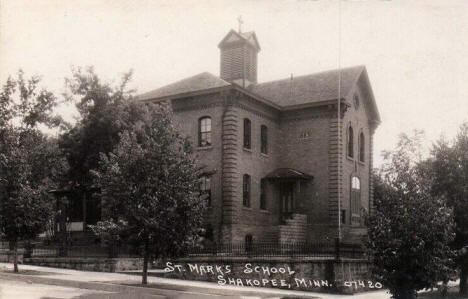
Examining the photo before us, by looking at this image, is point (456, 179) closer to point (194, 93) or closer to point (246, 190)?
point (246, 190)

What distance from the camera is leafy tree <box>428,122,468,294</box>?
20.7 meters

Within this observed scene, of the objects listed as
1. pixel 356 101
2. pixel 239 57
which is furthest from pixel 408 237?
pixel 239 57

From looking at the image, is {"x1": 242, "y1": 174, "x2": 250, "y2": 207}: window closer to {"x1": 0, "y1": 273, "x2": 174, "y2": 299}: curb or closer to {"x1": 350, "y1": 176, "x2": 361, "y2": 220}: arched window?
{"x1": 350, "y1": 176, "x2": 361, "y2": 220}: arched window

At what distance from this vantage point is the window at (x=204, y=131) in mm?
29562

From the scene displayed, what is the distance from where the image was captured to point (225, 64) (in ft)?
117

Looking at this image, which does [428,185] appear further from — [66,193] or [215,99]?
[66,193]

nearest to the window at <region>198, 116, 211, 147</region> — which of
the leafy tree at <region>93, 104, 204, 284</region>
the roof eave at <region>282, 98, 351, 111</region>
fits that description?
the roof eave at <region>282, 98, 351, 111</region>

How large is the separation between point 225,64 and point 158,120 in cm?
1771

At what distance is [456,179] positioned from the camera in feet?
69.3

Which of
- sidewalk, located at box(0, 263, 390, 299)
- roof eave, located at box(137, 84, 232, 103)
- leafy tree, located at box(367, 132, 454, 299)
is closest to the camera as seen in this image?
leafy tree, located at box(367, 132, 454, 299)

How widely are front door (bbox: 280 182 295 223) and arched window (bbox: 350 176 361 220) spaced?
367cm

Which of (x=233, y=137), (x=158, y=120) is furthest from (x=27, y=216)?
(x=233, y=137)

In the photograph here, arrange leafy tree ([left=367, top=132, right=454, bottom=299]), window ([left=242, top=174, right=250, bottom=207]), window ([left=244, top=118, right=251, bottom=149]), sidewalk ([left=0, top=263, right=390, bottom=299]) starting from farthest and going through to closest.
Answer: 1. window ([left=244, top=118, right=251, bottom=149])
2. window ([left=242, top=174, right=250, bottom=207])
3. sidewalk ([left=0, top=263, right=390, bottom=299])
4. leafy tree ([left=367, top=132, right=454, bottom=299])

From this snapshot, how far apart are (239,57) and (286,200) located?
9.53 meters
